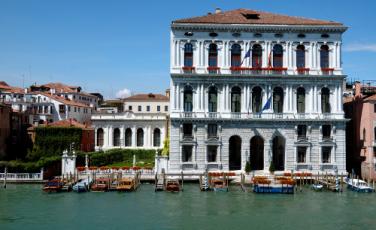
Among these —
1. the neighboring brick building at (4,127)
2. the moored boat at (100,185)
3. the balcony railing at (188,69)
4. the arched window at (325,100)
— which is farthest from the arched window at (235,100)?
the neighboring brick building at (4,127)

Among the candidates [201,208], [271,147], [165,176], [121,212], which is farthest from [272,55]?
[121,212]

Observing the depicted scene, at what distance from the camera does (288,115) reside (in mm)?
40906

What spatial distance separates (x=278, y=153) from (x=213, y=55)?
35.7 feet

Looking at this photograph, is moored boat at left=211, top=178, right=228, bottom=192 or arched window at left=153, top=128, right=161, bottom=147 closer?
moored boat at left=211, top=178, right=228, bottom=192

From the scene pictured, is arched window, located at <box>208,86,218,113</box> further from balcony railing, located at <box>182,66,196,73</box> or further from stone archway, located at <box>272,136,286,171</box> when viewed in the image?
stone archway, located at <box>272,136,286,171</box>

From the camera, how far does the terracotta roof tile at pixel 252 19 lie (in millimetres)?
41153

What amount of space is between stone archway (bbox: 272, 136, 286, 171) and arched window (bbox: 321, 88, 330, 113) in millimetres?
4630

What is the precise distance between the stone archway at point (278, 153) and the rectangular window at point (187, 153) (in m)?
7.88

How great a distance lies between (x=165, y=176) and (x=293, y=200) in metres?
11.2

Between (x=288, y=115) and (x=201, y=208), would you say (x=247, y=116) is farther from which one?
(x=201, y=208)

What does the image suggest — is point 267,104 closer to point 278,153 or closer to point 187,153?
point 278,153

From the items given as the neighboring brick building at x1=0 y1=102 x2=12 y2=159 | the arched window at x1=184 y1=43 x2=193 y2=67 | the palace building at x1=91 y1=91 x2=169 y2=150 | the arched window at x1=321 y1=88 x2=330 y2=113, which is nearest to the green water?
the arched window at x1=321 y1=88 x2=330 y2=113

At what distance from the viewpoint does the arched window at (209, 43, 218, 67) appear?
135 feet

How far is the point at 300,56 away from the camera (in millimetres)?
41562
